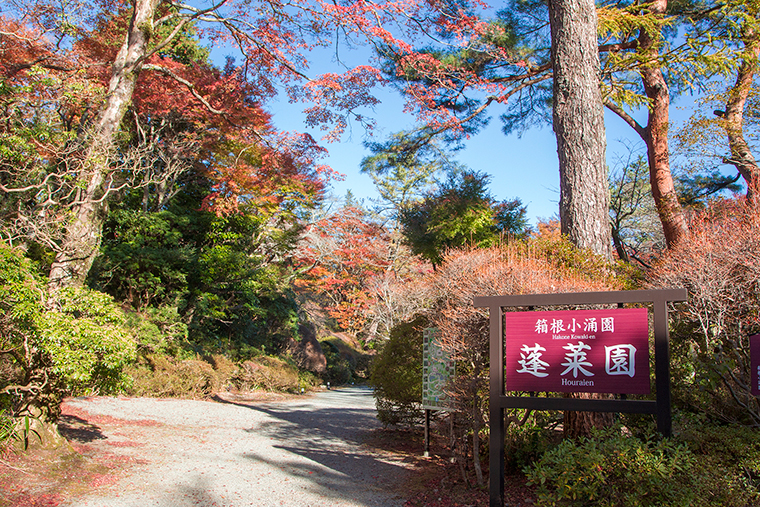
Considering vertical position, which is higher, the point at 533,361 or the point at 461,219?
the point at 461,219

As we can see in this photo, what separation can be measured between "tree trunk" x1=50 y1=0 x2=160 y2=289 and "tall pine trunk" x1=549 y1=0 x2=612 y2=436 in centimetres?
610

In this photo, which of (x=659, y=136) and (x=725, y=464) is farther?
(x=659, y=136)

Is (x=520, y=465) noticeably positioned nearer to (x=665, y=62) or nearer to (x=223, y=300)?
(x=665, y=62)

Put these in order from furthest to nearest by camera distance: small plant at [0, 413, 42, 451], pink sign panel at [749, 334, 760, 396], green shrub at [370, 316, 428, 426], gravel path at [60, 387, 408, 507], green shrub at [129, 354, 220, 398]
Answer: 1. green shrub at [129, 354, 220, 398]
2. green shrub at [370, 316, 428, 426]
3. gravel path at [60, 387, 408, 507]
4. small plant at [0, 413, 42, 451]
5. pink sign panel at [749, 334, 760, 396]

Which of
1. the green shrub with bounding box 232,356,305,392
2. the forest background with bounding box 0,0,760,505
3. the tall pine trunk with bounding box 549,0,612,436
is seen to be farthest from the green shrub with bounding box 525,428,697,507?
the green shrub with bounding box 232,356,305,392

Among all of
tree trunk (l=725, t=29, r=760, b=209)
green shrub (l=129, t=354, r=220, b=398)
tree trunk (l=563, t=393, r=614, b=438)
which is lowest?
green shrub (l=129, t=354, r=220, b=398)

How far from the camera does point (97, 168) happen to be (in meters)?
5.88

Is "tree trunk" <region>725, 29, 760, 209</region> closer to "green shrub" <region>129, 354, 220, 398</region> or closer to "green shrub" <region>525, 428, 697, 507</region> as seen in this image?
"green shrub" <region>525, 428, 697, 507</region>

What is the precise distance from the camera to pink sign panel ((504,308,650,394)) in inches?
Answer: 129

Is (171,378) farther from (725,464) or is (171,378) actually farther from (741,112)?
(741,112)

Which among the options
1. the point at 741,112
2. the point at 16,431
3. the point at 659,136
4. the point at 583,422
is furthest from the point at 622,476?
the point at 741,112

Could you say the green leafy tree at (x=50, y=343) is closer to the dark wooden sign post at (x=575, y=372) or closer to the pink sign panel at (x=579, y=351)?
the dark wooden sign post at (x=575, y=372)

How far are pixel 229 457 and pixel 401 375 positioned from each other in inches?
103

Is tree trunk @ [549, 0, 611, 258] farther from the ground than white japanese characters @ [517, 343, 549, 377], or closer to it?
farther from the ground
